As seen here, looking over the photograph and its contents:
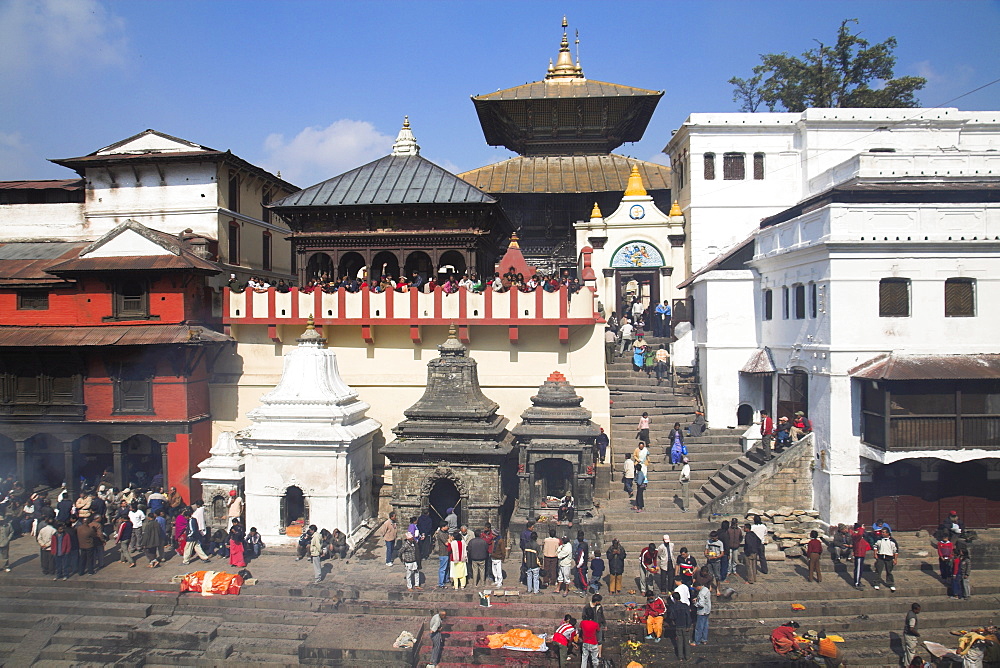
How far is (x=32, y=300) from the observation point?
20.2 m

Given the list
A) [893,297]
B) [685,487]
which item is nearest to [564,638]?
[685,487]

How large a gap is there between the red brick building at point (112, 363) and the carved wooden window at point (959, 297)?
18.5 metres

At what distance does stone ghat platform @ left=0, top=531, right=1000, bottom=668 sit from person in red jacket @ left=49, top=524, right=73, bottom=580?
9.7 inches

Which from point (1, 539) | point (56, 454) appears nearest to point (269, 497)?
point (1, 539)

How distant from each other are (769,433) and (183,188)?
63.4 ft

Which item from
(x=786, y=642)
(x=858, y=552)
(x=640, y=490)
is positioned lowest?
(x=786, y=642)

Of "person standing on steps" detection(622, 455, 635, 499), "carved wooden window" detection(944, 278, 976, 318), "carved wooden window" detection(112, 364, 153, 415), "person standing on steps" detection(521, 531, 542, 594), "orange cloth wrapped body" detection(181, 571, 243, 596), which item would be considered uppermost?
"carved wooden window" detection(944, 278, 976, 318)

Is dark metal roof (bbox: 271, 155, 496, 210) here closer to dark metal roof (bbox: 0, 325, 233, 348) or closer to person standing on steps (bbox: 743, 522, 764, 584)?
dark metal roof (bbox: 0, 325, 233, 348)

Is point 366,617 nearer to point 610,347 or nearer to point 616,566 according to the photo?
point 616,566

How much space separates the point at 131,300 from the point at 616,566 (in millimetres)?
15239

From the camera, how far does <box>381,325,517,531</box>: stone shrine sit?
15.6 m

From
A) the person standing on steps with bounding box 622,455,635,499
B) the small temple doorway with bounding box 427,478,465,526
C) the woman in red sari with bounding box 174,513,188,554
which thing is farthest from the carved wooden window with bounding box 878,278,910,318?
the woman in red sari with bounding box 174,513,188,554

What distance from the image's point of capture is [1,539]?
1541 centimetres

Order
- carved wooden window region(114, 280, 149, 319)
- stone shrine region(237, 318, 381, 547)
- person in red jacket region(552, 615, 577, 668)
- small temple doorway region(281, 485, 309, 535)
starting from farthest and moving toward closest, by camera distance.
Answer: carved wooden window region(114, 280, 149, 319), small temple doorway region(281, 485, 309, 535), stone shrine region(237, 318, 381, 547), person in red jacket region(552, 615, 577, 668)
